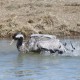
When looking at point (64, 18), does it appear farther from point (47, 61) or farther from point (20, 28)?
point (47, 61)

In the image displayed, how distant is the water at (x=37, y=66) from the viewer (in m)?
12.0

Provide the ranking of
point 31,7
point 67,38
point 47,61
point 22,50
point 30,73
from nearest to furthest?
point 30,73
point 47,61
point 22,50
point 67,38
point 31,7

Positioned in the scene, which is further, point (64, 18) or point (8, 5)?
point (8, 5)

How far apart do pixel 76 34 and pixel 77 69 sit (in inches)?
314

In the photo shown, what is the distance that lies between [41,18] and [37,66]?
898 cm

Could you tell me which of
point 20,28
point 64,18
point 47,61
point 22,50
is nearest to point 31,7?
point 64,18

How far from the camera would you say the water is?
1196 cm

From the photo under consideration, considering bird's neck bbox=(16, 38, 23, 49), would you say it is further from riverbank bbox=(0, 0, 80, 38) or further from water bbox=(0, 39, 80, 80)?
riverbank bbox=(0, 0, 80, 38)

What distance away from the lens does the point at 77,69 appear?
1287cm

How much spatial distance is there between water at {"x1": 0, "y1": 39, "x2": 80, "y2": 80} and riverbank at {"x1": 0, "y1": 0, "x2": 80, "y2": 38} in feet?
13.8

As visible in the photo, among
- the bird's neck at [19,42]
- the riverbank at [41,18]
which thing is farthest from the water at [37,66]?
the riverbank at [41,18]

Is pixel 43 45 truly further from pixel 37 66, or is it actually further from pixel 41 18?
pixel 41 18

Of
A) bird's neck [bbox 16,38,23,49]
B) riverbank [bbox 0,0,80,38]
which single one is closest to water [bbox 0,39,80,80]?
bird's neck [bbox 16,38,23,49]

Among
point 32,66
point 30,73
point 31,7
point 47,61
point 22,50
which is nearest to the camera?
point 30,73
